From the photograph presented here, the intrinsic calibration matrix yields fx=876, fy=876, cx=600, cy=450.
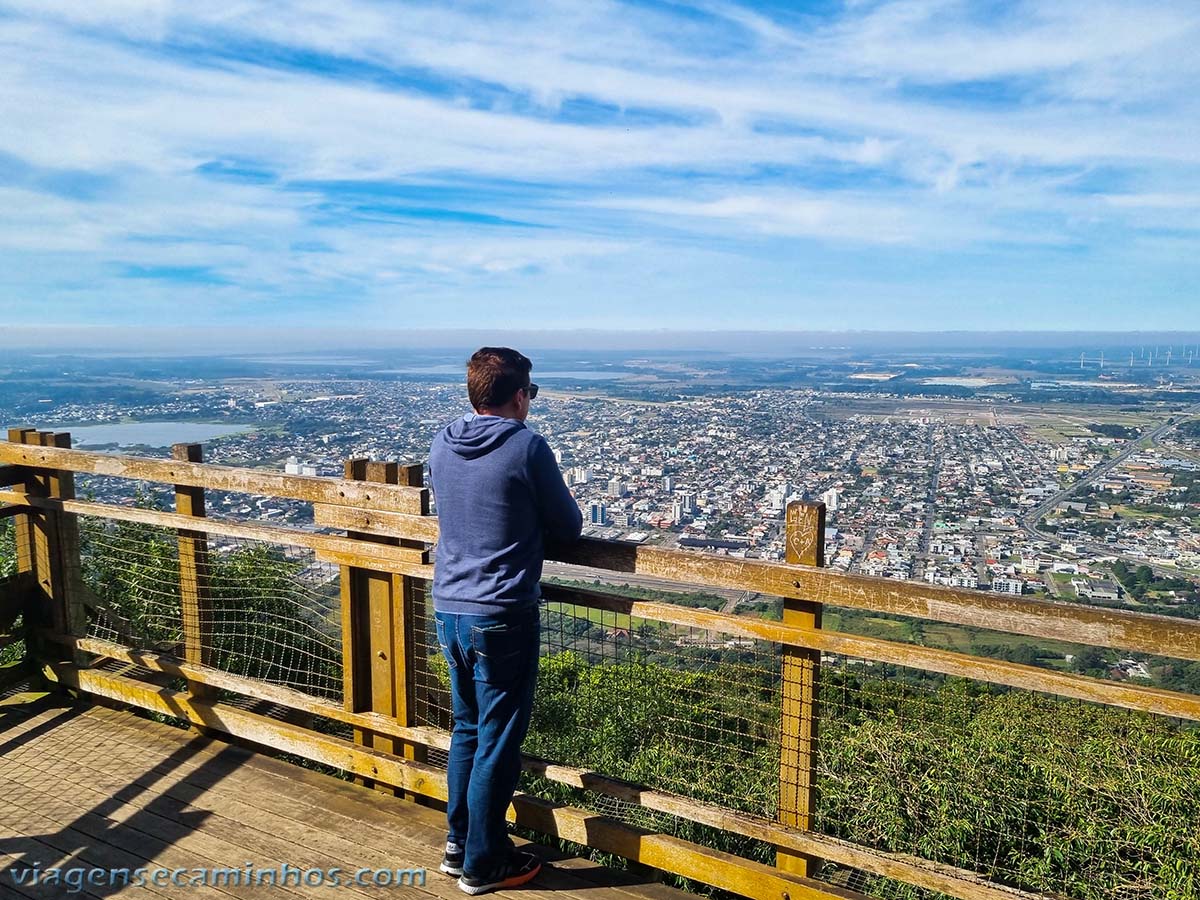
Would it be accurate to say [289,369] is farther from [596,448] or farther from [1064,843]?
[1064,843]

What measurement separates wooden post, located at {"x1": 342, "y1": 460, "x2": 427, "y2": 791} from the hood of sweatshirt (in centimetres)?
79

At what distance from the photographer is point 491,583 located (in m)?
3.08

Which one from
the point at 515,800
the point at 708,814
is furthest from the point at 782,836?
the point at 515,800

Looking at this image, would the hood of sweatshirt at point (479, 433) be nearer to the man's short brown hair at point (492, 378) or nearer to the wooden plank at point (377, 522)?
the man's short brown hair at point (492, 378)

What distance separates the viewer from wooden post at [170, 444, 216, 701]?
4.63 metres

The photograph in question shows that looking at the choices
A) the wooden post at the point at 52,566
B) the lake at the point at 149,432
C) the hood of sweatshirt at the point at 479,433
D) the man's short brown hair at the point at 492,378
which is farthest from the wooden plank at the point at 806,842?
the lake at the point at 149,432

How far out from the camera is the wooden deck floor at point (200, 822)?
3289 millimetres

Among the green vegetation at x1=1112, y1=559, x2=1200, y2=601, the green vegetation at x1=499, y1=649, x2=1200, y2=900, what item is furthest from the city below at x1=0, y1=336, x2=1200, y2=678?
the green vegetation at x1=499, y1=649, x2=1200, y2=900

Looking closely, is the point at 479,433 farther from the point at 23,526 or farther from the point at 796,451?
the point at 796,451

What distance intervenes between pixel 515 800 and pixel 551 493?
144cm

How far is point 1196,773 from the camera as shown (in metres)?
9.99

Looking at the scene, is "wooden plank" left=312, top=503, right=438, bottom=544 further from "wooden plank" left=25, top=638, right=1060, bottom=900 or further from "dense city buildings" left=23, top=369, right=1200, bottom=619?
"dense city buildings" left=23, top=369, right=1200, bottom=619

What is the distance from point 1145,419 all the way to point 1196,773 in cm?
6106

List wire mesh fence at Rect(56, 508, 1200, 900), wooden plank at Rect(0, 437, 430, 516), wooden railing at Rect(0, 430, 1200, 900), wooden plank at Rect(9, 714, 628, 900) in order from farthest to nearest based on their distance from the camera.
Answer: wire mesh fence at Rect(56, 508, 1200, 900), wooden plank at Rect(0, 437, 430, 516), wooden plank at Rect(9, 714, 628, 900), wooden railing at Rect(0, 430, 1200, 900)
